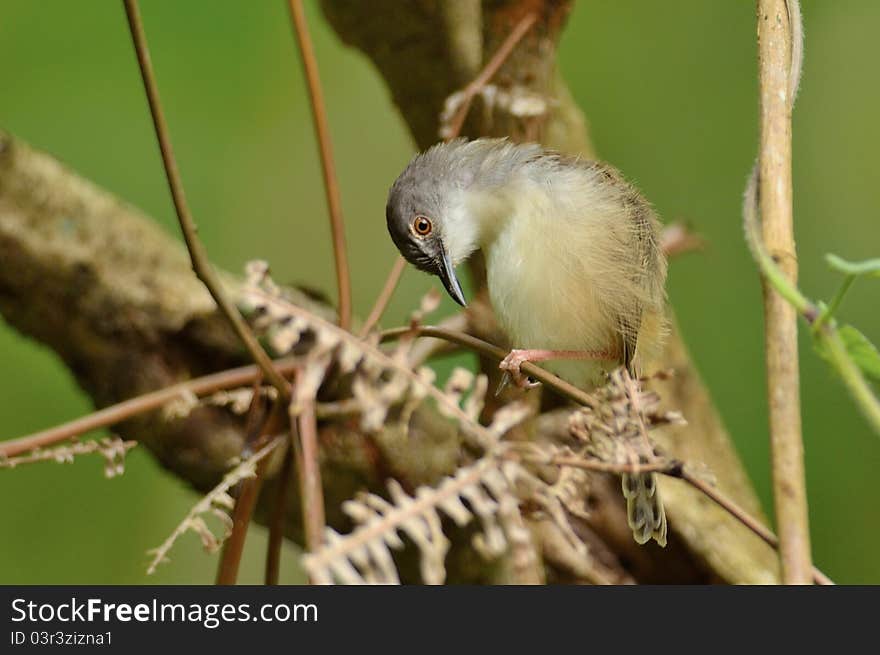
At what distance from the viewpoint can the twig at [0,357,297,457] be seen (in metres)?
0.95

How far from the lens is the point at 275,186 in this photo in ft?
9.04

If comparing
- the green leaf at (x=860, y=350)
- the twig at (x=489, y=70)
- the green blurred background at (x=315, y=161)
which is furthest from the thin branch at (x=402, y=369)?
the green blurred background at (x=315, y=161)

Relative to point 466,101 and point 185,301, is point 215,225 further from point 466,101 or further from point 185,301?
point 466,101

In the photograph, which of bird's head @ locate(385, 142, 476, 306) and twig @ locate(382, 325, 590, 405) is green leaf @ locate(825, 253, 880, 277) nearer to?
twig @ locate(382, 325, 590, 405)

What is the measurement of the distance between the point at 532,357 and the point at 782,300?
553 millimetres

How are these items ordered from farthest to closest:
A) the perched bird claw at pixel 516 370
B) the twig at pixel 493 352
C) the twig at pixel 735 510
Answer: the perched bird claw at pixel 516 370 < the twig at pixel 493 352 < the twig at pixel 735 510

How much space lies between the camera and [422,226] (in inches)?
57.4

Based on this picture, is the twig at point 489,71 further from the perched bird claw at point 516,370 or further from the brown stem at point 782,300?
the brown stem at point 782,300

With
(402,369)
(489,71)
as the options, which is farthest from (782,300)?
(489,71)

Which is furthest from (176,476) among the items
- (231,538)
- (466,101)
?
(466,101)

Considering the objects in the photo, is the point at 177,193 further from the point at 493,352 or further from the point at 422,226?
the point at 422,226

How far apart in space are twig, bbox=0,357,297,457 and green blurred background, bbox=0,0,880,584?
1.42 m

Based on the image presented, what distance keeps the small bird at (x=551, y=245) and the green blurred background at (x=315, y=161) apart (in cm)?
112

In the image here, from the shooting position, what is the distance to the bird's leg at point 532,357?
1114mm
